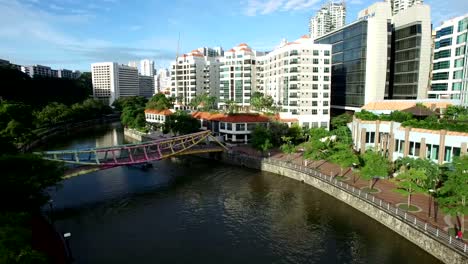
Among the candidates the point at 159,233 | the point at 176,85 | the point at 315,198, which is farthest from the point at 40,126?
the point at 315,198

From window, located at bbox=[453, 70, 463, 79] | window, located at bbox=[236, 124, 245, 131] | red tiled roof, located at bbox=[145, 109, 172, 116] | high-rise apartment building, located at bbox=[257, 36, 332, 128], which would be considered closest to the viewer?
window, located at bbox=[453, 70, 463, 79]

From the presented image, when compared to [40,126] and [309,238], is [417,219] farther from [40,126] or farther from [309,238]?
[40,126]

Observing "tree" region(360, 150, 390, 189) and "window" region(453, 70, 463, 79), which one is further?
"window" region(453, 70, 463, 79)

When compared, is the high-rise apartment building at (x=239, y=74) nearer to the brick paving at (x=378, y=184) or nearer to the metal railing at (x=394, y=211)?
the brick paving at (x=378, y=184)

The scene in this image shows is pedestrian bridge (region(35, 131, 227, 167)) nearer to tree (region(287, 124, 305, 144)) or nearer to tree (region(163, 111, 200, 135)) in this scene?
tree (region(163, 111, 200, 135))

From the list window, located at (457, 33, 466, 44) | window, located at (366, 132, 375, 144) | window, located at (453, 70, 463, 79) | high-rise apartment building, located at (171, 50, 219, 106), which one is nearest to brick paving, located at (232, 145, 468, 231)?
window, located at (366, 132, 375, 144)

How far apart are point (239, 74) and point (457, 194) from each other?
91.7 metres

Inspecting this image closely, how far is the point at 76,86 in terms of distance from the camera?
192625mm

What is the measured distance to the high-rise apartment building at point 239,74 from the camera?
4510 inches

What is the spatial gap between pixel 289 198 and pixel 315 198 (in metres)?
3.99

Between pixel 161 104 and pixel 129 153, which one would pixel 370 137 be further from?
pixel 161 104

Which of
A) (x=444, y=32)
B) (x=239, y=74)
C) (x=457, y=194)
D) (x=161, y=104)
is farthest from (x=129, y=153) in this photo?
(x=444, y=32)

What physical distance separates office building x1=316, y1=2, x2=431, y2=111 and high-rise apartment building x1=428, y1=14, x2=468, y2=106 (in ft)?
9.86

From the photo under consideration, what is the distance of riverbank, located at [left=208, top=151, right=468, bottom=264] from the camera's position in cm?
2916
